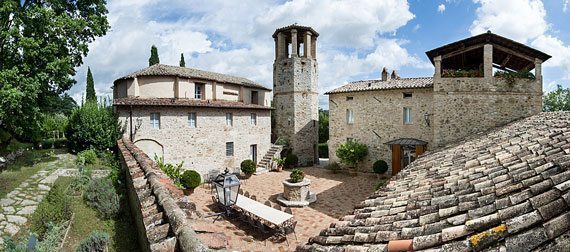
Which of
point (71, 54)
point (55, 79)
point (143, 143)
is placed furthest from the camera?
point (143, 143)

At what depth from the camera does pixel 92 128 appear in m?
15.2

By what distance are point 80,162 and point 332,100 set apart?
1730 cm

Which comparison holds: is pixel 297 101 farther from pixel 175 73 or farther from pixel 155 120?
pixel 155 120

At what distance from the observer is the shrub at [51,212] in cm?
723

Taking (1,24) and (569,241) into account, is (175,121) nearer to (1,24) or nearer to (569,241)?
(1,24)

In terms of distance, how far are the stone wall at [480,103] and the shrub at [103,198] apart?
14.2 meters

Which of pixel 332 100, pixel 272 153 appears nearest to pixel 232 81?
pixel 272 153

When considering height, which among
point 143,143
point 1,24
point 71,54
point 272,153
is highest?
point 1,24

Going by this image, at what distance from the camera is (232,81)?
24328 mm

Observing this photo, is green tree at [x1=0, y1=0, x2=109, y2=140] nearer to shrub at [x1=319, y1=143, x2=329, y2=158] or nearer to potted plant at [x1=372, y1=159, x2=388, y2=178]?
potted plant at [x1=372, y1=159, x2=388, y2=178]

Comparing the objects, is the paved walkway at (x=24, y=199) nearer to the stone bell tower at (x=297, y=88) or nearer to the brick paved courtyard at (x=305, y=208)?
the brick paved courtyard at (x=305, y=208)

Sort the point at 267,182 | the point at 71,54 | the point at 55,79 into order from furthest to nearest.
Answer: the point at 267,182 < the point at 71,54 < the point at 55,79

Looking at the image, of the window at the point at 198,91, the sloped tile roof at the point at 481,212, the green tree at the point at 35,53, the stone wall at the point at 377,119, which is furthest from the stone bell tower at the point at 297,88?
the sloped tile roof at the point at 481,212

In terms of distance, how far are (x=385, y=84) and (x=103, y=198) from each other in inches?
740
